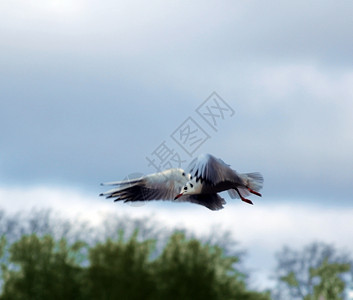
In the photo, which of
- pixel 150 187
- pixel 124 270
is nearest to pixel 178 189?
pixel 150 187

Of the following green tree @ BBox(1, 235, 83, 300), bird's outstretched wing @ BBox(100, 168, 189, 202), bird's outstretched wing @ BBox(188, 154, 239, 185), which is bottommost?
green tree @ BBox(1, 235, 83, 300)

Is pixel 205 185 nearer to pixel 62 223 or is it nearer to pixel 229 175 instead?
pixel 229 175

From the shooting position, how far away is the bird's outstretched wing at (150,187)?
55.5 ft

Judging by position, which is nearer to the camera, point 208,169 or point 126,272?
point 126,272

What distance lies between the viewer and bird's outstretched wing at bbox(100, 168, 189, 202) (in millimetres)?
16906

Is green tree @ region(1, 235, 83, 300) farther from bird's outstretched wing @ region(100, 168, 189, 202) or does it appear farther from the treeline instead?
bird's outstretched wing @ region(100, 168, 189, 202)

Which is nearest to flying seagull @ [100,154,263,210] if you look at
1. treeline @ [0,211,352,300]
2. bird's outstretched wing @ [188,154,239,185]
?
bird's outstretched wing @ [188,154,239,185]

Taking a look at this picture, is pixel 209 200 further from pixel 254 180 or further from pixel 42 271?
pixel 42 271

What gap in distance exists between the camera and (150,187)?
671 inches

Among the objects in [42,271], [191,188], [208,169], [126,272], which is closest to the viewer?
[126,272]

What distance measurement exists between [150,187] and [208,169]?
8.04 ft

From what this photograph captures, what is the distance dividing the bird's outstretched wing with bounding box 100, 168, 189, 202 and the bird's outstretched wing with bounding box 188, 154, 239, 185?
1482 millimetres

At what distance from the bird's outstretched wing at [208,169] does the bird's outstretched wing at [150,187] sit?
148 centimetres

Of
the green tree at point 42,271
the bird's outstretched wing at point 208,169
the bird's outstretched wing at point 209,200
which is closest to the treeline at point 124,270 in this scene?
the green tree at point 42,271
